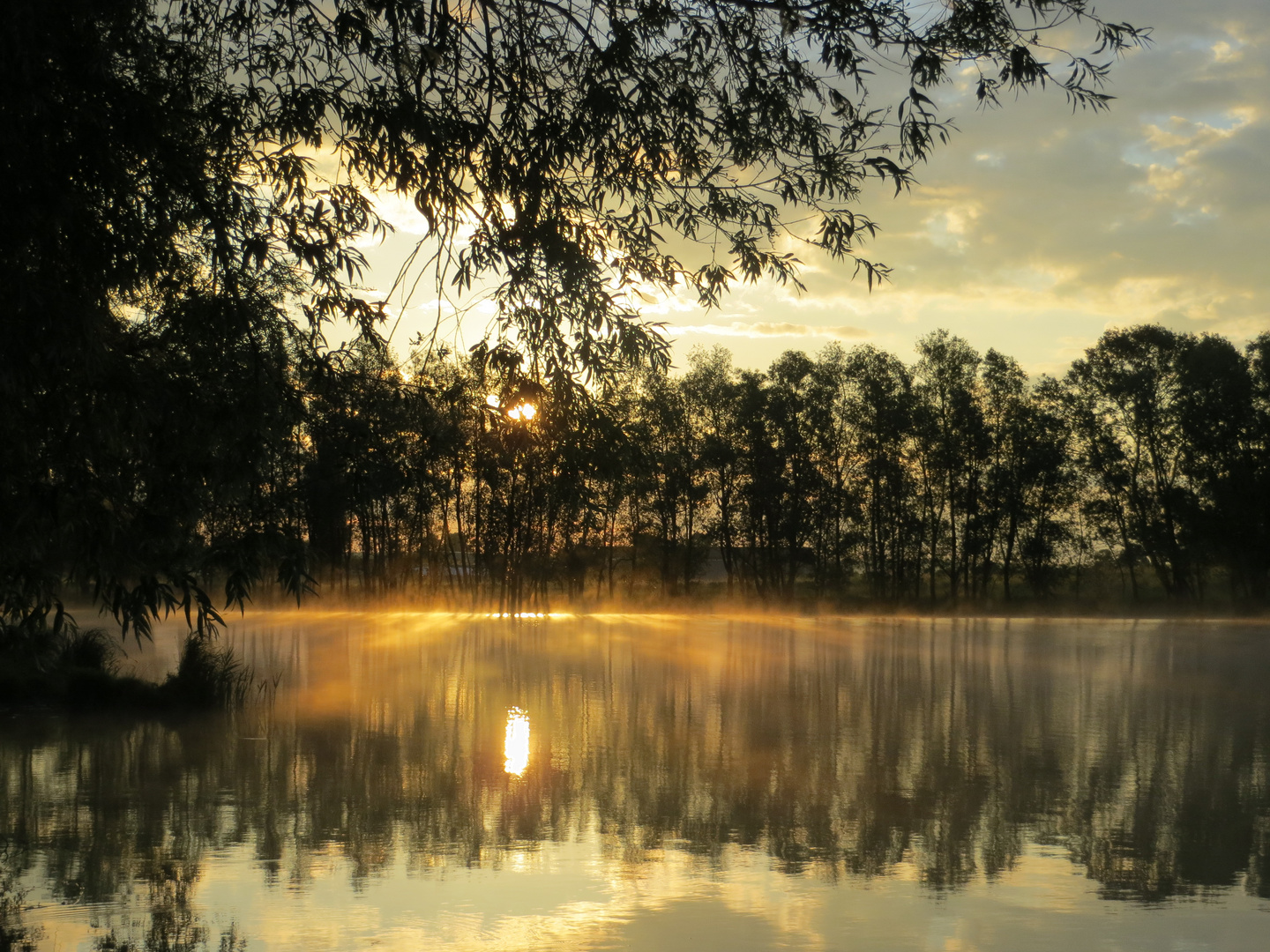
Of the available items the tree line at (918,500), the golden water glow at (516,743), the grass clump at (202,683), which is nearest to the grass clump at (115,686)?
the grass clump at (202,683)

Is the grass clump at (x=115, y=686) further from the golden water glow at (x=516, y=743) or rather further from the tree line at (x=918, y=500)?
the tree line at (x=918, y=500)

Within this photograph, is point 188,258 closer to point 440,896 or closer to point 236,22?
point 236,22

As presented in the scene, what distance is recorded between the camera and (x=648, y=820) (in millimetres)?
9055

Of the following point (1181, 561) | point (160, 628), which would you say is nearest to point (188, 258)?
point (160, 628)

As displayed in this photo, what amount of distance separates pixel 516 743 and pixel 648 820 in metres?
3.55

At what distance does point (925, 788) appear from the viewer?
34.1ft

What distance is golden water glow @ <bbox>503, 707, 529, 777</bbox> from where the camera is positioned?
1112 centimetres

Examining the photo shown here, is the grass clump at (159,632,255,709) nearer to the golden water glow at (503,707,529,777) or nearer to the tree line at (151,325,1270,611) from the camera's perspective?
the golden water glow at (503,707,529,777)

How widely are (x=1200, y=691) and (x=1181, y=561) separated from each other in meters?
35.0

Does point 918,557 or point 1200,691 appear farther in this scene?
point 918,557

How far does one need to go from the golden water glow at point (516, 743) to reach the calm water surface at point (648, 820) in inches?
1.9

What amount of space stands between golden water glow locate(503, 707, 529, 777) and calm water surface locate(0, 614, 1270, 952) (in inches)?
1.9

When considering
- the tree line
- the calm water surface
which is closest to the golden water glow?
the calm water surface

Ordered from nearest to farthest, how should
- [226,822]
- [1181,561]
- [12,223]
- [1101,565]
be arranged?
1. [12,223]
2. [226,822]
3. [1181,561]
4. [1101,565]
